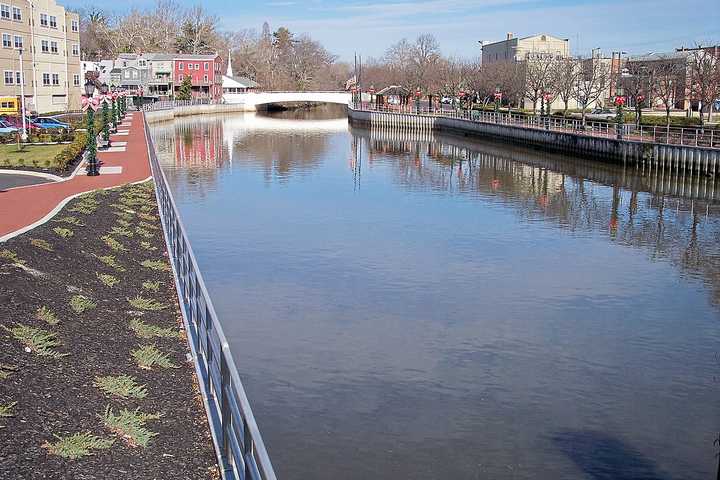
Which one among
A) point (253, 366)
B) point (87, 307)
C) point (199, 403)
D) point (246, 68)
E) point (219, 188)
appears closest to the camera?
point (199, 403)

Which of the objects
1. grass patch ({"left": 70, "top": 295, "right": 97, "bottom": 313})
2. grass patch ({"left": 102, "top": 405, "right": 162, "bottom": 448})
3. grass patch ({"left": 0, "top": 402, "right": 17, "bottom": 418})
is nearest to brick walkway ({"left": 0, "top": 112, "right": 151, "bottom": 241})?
grass patch ({"left": 70, "top": 295, "right": 97, "bottom": 313})

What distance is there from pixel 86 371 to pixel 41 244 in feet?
20.5

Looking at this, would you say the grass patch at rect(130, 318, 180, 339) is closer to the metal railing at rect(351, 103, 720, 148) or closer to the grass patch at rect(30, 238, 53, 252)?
the grass patch at rect(30, 238, 53, 252)

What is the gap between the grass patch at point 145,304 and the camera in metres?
13.6

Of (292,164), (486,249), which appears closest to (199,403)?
(486,249)

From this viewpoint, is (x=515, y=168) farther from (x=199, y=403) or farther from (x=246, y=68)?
(x=246, y=68)

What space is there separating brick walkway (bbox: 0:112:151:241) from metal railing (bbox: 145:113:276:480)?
5.70 metres

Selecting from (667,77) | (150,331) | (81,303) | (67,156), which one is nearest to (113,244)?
(81,303)

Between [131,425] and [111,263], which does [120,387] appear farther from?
[111,263]

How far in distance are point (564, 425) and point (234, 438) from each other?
6.22 meters

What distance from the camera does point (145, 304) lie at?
1376 cm

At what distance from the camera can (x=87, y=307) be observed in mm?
12695

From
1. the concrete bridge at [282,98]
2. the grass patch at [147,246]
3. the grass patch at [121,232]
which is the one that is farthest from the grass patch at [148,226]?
the concrete bridge at [282,98]

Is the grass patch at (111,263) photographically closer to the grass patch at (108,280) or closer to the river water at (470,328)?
the grass patch at (108,280)
